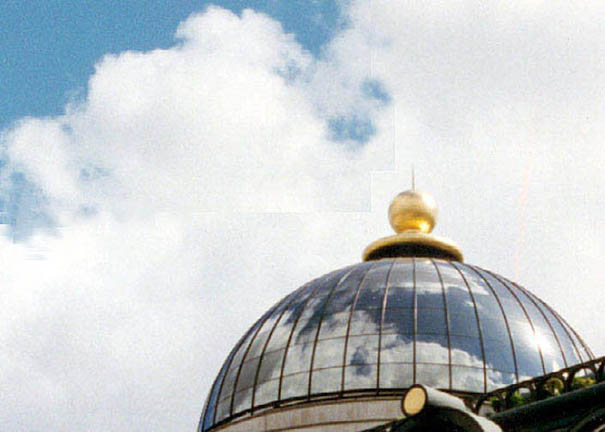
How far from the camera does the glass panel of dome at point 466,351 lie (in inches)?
906

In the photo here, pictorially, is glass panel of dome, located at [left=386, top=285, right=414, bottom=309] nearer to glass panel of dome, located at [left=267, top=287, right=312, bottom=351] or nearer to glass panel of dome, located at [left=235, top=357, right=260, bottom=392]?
glass panel of dome, located at [left=267, top=287, right=312, bottom=351]

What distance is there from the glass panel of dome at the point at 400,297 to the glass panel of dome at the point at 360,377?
1695 mm

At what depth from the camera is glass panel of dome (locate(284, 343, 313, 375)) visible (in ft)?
77.9

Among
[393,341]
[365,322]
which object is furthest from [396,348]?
[365,322]

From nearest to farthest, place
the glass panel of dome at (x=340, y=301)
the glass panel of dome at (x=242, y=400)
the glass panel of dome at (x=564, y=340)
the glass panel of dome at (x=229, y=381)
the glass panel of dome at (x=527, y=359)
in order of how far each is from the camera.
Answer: the glass panel of dome at (x=527, y=359)
the glass panel of dome at (x=242, y=400)
the glass panel of dome at (x=564, y=340)
the glass panel of dome at (x=340, y=301)
the glass panel of dome at (x=229, y=381)

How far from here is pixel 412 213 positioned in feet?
98.7

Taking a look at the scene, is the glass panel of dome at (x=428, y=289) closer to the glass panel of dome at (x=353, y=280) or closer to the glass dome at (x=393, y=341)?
the glass dome at (x=393, y=341)

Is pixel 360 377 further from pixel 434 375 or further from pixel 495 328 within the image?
pixel 495 328

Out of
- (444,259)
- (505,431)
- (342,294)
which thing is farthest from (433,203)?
(505,431)

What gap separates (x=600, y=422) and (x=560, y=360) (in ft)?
36.5

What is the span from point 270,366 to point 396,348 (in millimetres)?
2728

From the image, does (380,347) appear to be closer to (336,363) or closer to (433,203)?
(336,363)

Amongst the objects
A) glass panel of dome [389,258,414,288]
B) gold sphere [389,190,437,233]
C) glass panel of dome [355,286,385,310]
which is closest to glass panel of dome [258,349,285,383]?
glass panel of dome [355,286,385,310]

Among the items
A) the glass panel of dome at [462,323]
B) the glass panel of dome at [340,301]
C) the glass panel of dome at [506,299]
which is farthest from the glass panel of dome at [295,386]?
the glass panel of dome at [506,299]
